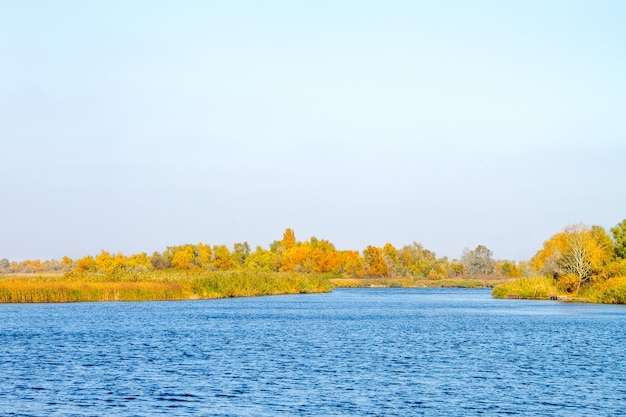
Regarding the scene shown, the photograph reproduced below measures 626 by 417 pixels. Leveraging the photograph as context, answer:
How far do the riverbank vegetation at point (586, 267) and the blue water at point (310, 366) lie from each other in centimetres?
2255

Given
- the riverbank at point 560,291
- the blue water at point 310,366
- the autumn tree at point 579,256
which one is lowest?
the blue water at point 310,366

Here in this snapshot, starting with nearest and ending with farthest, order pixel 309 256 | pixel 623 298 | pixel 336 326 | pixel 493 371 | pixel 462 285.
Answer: pixel 493 371 → pixel 336 326 → pixel 623 298 → pixel 462 285 → pixel 309 256

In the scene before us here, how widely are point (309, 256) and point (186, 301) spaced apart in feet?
309

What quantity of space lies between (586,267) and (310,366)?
63.6 meters

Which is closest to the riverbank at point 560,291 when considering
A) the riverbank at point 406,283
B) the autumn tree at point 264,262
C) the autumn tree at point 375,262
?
the riverbank at point 406,283

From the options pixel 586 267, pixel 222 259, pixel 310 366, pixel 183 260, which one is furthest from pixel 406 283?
pixel 310 366

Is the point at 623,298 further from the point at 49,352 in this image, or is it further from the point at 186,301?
the point at 49,352

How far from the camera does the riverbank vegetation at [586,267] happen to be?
87250 mm

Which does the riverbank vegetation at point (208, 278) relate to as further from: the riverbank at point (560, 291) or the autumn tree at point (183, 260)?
the riverbank at point (560, 291)

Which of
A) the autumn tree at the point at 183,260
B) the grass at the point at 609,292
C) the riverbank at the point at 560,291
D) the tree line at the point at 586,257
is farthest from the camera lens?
the autumn tree at the point at 183,260

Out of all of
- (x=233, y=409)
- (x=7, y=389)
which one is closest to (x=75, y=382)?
(x=7, y=389)

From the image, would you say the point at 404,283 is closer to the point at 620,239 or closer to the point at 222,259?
the point at 222,259

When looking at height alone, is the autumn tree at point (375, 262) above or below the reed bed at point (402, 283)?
above

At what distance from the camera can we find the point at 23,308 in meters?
76.9
